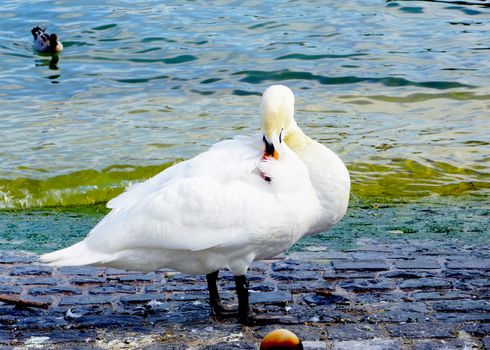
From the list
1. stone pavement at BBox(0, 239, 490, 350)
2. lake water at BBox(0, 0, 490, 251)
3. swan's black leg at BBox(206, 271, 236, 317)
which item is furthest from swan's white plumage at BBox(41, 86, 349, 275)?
lake water at BBox(0, 0, 490, 251)

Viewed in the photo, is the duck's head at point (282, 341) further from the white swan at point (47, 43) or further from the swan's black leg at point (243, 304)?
the white swan at point (47, 43)

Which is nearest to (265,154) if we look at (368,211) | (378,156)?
(368,211)

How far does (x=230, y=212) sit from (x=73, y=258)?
896 millimetres

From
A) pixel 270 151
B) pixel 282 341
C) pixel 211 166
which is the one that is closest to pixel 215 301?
pixel 211 166

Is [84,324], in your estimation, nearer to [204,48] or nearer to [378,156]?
[378,156]

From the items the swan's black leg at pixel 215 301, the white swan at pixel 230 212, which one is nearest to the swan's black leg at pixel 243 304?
the white swan at pixel 230 212

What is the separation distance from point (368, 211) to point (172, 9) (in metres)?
11.6

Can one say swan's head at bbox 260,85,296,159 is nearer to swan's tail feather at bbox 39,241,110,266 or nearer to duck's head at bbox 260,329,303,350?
swan's tail feather at bbox 39,241,110,266

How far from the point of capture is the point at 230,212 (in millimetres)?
5383

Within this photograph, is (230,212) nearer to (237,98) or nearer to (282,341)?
(282,341)

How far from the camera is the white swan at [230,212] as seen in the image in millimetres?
5375

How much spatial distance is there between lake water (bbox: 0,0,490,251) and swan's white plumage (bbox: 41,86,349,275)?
210 cm

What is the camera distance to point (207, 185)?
5477 millimetres

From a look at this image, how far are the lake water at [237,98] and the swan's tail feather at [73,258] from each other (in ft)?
6.63
